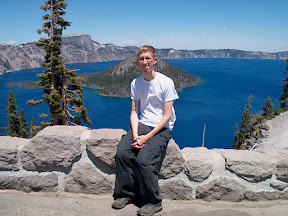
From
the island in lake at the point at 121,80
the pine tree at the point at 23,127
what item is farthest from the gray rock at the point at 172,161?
the island in lake at the point at 121,80

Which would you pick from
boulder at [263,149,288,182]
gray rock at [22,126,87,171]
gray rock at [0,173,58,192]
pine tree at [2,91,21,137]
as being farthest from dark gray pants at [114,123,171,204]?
pine tree at [2,91,21,137]

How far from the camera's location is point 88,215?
281 centimetres

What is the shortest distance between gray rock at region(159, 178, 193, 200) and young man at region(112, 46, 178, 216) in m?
0.27

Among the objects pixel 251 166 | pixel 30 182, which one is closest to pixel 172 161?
pixel 251 166

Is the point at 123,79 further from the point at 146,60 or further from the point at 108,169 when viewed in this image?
the point at 108,169

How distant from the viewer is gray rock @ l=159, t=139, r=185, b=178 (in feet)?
10.3

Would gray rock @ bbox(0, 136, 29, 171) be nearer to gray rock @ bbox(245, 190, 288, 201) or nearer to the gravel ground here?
the gravel ground

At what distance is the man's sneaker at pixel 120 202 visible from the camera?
296cm

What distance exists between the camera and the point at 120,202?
9.78 feet

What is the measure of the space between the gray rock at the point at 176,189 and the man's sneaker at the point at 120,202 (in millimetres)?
A: 506

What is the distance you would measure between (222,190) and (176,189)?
25.0 inches

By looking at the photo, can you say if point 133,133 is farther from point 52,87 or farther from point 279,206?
point 52,87

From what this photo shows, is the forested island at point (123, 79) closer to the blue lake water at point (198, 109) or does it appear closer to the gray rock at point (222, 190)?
the blue lake water at point (198, 109)

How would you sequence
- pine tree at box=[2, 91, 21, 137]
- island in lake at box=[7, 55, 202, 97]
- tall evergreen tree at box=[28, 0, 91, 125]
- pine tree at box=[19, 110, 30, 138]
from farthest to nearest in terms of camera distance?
island in lake at box=[7, 55, 202, 97], pine tree at box=[19, 110, 30, 138], pine tree at box=[2, 91, 21, 137], tall evergreen tree at box=[28, 0, 91, 125]
